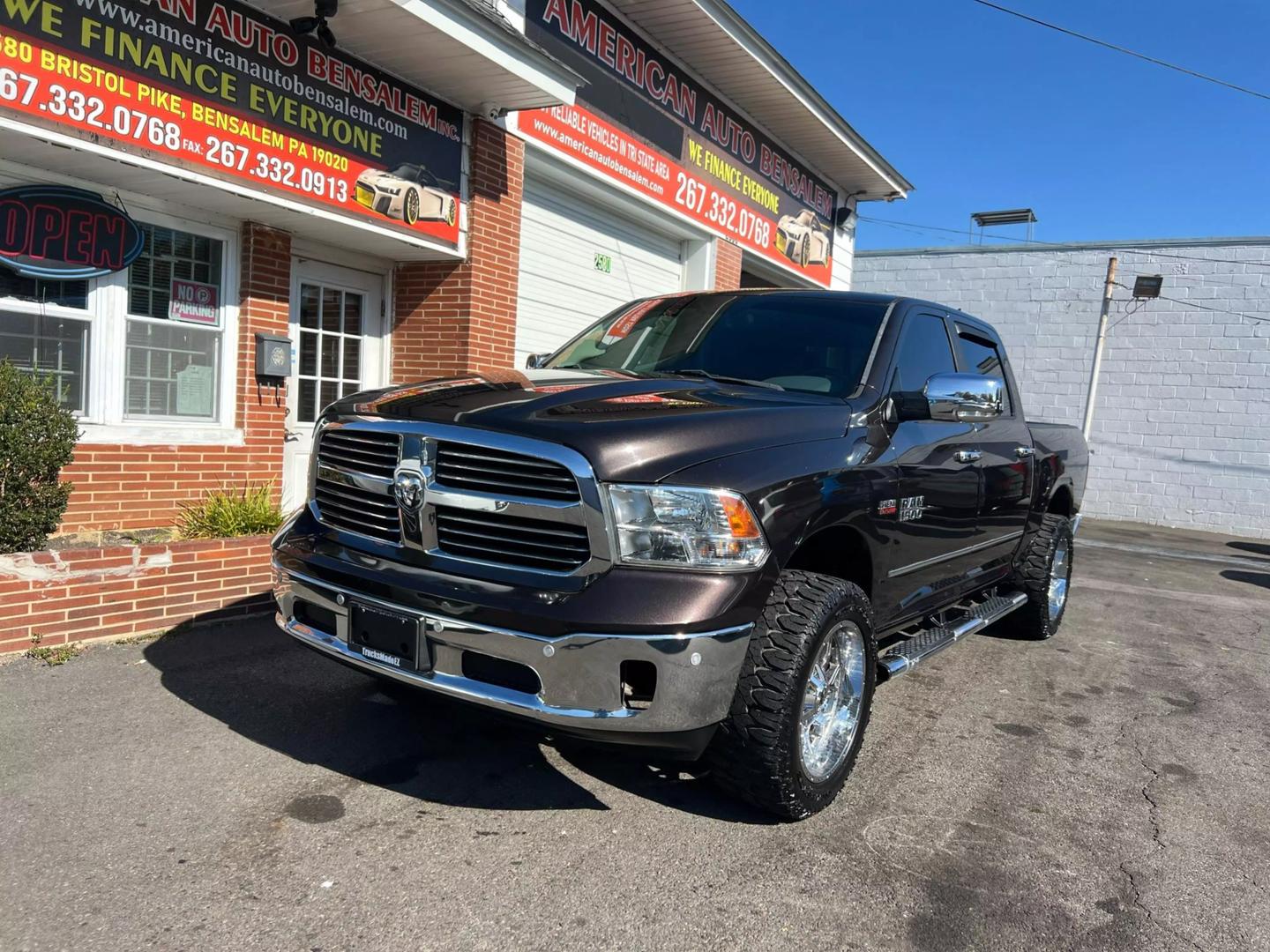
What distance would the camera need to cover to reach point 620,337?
4.73 meters

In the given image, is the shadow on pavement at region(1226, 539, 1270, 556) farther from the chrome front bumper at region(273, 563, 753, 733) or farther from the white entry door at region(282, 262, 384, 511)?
the chrome front bumper at region(273, 563, 753, 733)

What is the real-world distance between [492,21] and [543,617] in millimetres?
5680

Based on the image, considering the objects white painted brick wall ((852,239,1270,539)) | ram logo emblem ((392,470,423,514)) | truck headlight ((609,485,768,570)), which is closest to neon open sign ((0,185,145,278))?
ram logo emblem ((392,470,423,514))

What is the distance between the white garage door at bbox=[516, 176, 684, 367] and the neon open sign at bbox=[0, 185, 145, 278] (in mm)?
3694

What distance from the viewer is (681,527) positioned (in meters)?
2.79

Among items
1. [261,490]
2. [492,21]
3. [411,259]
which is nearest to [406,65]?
[492,21]

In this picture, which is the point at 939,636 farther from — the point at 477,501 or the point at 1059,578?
the point at 1059,578

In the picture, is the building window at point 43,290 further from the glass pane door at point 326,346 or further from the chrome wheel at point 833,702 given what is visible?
the chrome wheel at point 833,702

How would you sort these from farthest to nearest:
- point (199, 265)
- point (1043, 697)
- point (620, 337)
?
point (199, 265), point (1043, 697), point (620, 337)

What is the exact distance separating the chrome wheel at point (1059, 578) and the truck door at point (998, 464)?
2.92 ft

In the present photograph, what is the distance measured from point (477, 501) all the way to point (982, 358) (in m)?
3.59

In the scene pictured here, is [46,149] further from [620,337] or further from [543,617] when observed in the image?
[543,617]

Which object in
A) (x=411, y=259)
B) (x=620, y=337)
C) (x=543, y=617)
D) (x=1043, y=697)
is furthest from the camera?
(x=411, y=259)

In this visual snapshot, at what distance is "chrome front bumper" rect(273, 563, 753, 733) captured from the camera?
2.68 meters
